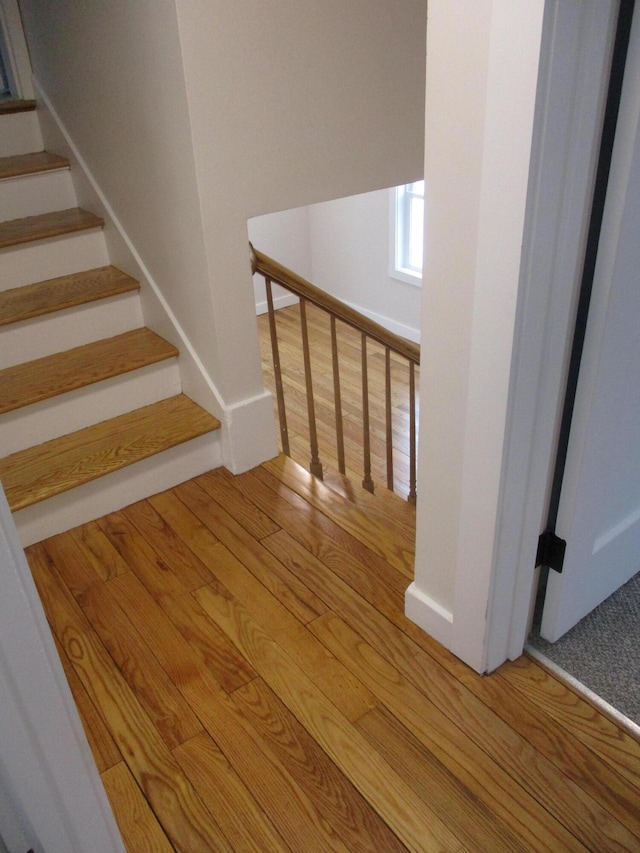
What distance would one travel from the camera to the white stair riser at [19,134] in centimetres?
274

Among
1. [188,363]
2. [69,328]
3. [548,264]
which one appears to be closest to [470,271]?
[548,264]

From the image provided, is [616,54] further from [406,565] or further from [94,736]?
[94,736]

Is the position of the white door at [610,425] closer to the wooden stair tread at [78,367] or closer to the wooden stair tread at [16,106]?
the wooden stair tread at [78,367]

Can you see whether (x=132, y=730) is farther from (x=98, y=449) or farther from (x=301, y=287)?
(x=301, y=287)

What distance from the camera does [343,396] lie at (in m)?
4.51

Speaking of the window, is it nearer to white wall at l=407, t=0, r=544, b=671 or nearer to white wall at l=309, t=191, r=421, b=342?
white wall at l=309, t=191, r=421, b=342

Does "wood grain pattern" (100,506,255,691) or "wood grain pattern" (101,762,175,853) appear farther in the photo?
"wood grain pattern" (100,506,255,691)

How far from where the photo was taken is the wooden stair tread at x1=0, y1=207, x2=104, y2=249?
7.88ft

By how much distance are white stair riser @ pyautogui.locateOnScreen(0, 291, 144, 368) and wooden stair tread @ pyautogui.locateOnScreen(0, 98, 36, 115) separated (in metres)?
0.95

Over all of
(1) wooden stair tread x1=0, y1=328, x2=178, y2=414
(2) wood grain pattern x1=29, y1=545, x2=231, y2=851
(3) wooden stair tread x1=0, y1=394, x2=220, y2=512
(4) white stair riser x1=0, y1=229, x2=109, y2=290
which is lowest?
(2) wood grain pattern x1=29, y1=545, x2=231, y2=851

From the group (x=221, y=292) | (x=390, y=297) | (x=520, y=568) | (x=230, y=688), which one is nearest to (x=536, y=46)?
(x=520, y=568)

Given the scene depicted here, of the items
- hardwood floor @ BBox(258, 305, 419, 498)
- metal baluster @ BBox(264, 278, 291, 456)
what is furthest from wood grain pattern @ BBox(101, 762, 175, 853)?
hardwood floor @ BBox(258, 305, 419, 498)

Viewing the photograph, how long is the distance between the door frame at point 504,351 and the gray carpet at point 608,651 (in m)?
0.13

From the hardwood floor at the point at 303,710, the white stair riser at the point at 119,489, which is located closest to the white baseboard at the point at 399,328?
the white stair riser at the point at 119,489
